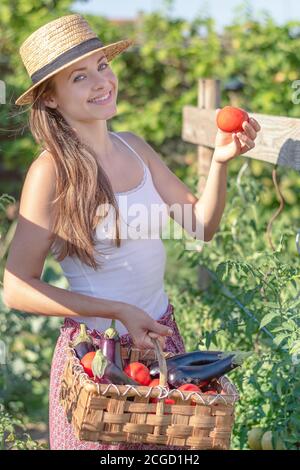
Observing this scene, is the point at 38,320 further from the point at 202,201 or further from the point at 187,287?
the point at 202,201

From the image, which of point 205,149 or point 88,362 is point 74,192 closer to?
point 88,362

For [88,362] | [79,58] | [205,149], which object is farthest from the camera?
[205,149]

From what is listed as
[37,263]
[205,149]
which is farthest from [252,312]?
[205,149]

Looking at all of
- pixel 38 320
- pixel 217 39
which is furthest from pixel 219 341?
pixel 217 39

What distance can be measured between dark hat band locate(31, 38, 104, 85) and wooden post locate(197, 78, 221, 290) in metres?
1.54

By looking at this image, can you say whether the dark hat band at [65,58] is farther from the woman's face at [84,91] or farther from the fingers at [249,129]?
the fingers at [249,129]

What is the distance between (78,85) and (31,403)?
2.31 meters

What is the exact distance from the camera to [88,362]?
218 centimetres

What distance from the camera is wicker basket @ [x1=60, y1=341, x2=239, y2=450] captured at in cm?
206

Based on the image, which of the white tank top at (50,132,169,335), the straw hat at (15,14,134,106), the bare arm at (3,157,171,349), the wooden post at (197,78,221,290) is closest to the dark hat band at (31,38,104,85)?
the straw hat at (15,14,134,106)

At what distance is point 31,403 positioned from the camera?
444cm

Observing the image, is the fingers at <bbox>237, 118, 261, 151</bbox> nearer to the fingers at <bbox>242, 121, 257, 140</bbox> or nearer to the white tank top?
the fingers at <bbox>242, 121, 257, 140</bbox>

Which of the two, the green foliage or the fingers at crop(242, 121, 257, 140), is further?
the green foliage

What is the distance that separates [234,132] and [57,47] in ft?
1.65
